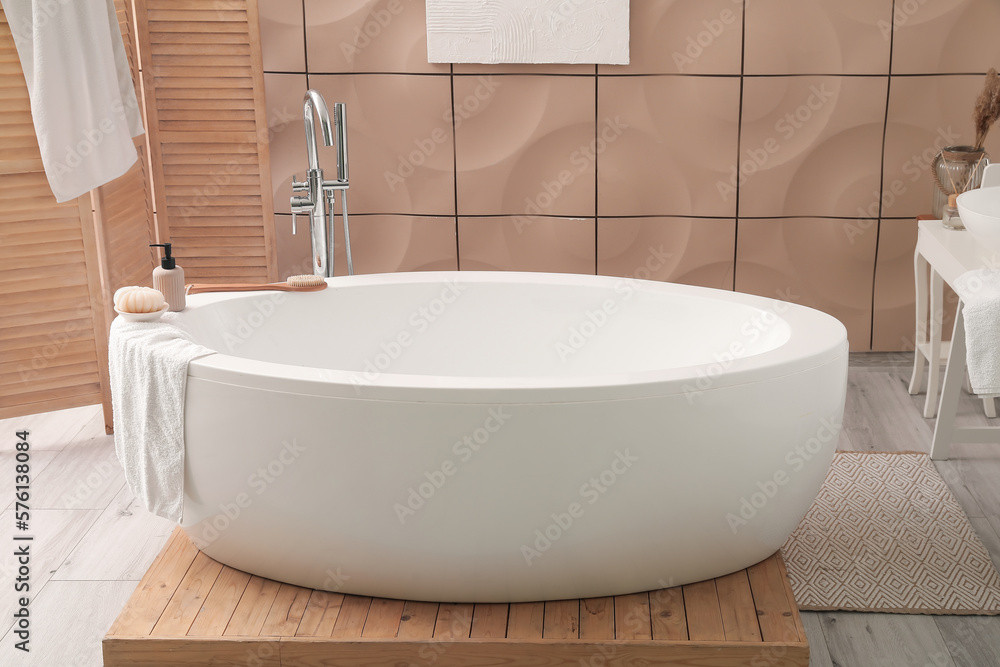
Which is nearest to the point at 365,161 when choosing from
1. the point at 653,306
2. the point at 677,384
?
the point at 653,306

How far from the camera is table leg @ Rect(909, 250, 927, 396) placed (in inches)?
123

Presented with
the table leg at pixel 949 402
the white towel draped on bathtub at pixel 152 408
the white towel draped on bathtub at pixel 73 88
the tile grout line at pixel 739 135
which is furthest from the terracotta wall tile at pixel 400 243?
the table leg at pixel 949 402

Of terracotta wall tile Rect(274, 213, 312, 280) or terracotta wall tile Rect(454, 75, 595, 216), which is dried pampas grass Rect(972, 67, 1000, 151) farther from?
terracotta wall tile Rect(274, 213, 312, 280)

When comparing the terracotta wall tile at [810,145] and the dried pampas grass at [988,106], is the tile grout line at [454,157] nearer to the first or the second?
the terracotta wall tile at [810,145]

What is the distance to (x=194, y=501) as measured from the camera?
6.65 feet

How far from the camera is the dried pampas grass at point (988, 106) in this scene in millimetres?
2939

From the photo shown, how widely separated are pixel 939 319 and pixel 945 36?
106cm

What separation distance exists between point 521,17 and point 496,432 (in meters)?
2.05

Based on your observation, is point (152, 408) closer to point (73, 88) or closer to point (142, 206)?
point (73, 88)

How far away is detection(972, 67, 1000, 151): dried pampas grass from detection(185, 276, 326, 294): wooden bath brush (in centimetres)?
215

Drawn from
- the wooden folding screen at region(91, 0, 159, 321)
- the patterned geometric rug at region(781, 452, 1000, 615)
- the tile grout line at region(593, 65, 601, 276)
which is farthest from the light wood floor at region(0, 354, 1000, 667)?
the tile grout line at region(593, 65, 601, 276)

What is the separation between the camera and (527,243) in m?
3.62

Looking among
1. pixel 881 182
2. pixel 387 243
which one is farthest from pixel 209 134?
pixel 881 182

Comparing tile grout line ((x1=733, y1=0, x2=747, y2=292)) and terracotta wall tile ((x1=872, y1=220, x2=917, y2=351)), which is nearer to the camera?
tile grout line ((x1=733, y1=0, x2=747, y2=292))
